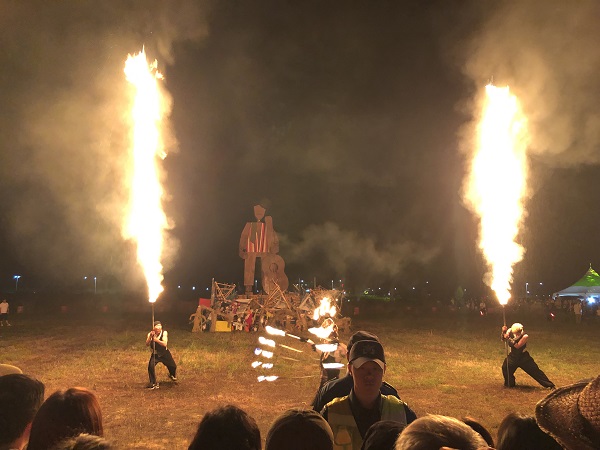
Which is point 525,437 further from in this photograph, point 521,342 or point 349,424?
point 521,342

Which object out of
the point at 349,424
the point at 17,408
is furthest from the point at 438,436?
the point at 17,408

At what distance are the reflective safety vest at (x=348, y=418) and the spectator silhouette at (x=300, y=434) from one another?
97 cm

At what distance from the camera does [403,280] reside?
338 ft

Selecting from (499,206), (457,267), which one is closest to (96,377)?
(499,206)

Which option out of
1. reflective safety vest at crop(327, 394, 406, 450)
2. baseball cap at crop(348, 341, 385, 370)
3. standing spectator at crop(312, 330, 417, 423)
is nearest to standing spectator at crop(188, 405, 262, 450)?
reflective safety vest at crop(327, 394, 406, 450)

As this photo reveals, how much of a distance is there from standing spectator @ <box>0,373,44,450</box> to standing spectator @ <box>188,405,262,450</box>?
51.4 inches

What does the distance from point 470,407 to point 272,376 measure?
19.2ft

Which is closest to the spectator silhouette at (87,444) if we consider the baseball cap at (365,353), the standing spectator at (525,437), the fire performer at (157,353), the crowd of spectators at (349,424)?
the crowd of spectators at (349,424)

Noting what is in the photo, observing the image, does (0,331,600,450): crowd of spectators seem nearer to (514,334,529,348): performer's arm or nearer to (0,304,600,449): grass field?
(0,304,600,449): grass field

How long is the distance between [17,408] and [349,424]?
2321 mm

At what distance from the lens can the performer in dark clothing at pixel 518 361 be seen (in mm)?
11898

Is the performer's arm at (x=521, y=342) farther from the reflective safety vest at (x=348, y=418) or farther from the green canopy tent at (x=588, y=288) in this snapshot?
the green canopy tent at (x=588, y=288)

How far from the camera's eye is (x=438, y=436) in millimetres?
1966

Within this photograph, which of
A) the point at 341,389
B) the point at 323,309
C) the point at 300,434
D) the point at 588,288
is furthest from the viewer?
the point at 588,288
